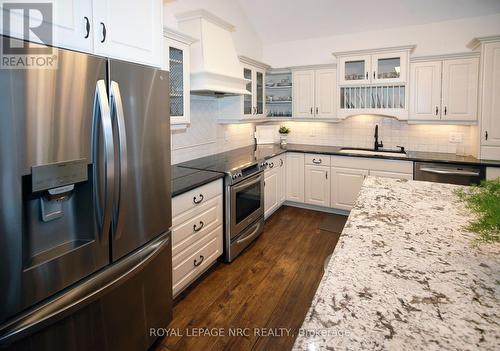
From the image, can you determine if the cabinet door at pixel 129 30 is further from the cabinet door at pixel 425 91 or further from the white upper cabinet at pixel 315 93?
the cabinet door at pixel 425 91

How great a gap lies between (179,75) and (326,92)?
2467 millimetres

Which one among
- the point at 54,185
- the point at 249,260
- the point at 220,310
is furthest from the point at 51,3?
the point at 249,260

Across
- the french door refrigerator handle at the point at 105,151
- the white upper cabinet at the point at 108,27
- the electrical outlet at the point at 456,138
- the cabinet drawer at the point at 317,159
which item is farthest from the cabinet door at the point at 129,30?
the electrical outlet at the point at 456,138

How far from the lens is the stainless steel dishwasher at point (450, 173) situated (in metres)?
3.44

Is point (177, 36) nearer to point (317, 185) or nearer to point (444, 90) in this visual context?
point (317, 185)

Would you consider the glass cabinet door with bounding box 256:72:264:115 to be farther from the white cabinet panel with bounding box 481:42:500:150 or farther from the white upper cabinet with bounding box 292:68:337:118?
the white cabinet panel with bounding box 481:42:500:150

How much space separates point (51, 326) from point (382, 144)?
14.3 feet

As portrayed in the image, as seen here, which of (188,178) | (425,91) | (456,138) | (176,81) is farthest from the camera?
(456,138)

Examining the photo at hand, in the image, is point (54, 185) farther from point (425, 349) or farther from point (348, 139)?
point (348, 139)

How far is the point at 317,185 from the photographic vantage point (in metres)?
4.46

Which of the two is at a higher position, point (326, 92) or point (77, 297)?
point (326, 92)

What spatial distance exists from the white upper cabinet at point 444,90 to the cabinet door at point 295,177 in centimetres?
158

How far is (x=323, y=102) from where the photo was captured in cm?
454

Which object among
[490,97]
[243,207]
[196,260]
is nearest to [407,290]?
[196,260]
